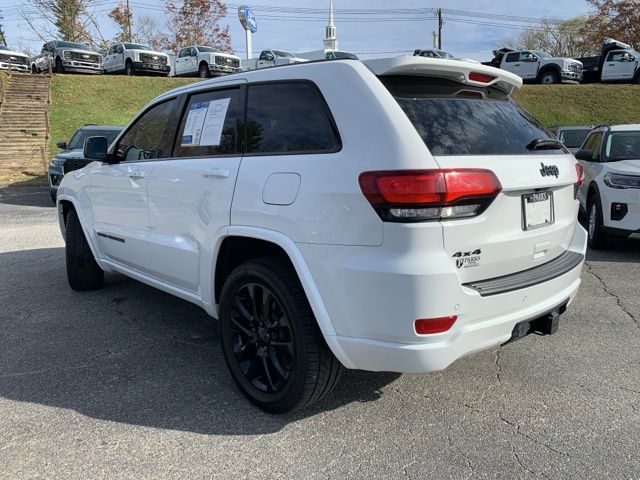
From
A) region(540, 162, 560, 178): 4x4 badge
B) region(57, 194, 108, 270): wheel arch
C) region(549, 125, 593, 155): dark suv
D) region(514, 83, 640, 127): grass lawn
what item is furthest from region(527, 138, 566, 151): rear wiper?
region(514, 83, 640, 127): grass lawn

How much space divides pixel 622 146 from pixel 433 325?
6.61 meters

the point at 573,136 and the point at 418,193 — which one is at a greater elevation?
the point at 573,136

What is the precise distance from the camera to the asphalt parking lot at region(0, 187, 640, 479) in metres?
2.58

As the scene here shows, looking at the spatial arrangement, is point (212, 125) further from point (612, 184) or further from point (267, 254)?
point (612, 184)

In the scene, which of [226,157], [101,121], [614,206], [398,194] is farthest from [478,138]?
[101,121]

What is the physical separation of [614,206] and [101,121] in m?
21.2

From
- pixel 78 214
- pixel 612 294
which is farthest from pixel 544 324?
pixel 78 214

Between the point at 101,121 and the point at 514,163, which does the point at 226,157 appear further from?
the point at 101,121

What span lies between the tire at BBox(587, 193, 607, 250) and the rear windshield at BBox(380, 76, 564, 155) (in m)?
4.50

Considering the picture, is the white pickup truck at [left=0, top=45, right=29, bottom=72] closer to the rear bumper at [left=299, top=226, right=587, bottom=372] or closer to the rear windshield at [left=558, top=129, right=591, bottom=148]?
the rear windshield at [left=558, top=129, right=591, bottom=148]

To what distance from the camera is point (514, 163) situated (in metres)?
2.69

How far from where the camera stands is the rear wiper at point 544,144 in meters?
3.00

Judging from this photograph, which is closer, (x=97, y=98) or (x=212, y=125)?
(x=212, y=125)

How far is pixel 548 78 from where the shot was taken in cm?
2694
